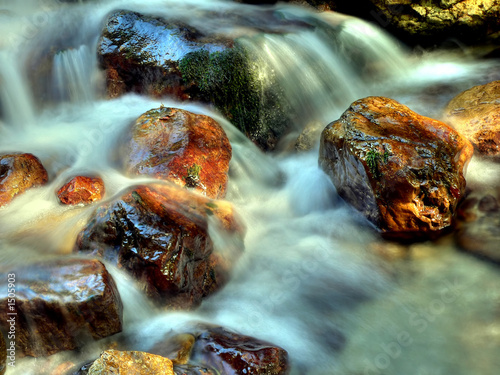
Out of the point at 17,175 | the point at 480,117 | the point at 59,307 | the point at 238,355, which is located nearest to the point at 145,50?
the point at 17,175

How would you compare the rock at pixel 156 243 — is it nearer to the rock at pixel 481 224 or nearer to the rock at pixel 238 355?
the rock at pixel 238 355

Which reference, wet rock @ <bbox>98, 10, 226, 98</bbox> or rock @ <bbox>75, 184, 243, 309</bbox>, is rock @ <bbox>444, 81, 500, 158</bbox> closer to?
wet rock @ <bbox>98, 10, 226, 98</bbox>

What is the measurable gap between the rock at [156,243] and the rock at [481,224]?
2650mm

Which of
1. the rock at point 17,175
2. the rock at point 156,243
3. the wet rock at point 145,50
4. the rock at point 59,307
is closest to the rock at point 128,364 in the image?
the rock at point 59,307

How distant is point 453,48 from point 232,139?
5.01 metres

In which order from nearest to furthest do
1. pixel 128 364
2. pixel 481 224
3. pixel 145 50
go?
pixel 128 364, pixel 481 224, pixel 145 50

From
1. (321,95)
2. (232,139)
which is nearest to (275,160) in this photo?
(232,139)

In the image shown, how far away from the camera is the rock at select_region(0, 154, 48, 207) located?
4.58 m

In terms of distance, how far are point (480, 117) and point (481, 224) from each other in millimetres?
1546

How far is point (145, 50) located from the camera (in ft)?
20.8

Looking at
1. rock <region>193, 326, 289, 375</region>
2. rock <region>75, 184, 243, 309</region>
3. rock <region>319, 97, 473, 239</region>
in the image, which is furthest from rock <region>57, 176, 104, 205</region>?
rock <region>319, 97, 473, 239</region>

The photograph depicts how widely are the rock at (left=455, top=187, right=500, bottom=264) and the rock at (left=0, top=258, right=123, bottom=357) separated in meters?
3.46

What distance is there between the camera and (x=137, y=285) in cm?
354

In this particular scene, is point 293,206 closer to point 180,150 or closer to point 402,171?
point 402,171
